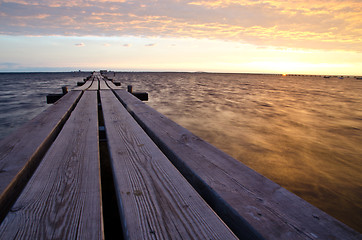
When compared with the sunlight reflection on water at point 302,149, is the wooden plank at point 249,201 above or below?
above

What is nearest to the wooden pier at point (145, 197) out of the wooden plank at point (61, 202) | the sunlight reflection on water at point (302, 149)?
the wooden plank at point (61, 202)

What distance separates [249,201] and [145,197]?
0.55m

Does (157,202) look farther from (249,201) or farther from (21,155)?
(21,155)

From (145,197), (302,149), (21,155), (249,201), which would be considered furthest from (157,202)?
(302,149)

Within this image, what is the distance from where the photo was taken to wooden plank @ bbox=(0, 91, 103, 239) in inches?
34.6

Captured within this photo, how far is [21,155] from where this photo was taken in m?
1.52

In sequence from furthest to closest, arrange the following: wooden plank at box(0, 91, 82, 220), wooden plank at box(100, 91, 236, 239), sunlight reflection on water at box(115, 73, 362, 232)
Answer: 1. sunlight reflection on water at box(115, 73, 362, 232)
2. wooden plank at box(0, 91, 82, 220)
3. wooden plank at box(100, 91, 236, 239)

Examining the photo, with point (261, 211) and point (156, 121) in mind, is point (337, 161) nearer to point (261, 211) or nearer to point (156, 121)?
point (156, 121)

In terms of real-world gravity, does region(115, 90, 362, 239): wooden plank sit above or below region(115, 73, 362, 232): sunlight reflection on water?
above

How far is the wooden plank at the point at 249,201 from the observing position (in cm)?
91

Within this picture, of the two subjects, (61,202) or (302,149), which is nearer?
(61,202)

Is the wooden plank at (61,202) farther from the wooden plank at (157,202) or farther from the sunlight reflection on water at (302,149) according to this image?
the sunlight reflection on water at (302,149)

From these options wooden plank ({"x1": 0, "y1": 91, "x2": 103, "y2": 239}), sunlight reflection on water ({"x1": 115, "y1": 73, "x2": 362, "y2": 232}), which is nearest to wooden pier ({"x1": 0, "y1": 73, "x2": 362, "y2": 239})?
wooden plank ({"x1": 0, "y1": 91, "x2": 103, "y2": 239})

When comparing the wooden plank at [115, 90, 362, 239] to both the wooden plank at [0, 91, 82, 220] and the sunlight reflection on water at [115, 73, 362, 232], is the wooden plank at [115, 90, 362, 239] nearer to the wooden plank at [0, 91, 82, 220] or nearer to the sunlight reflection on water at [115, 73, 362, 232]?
the wooden plank at [0, 91, 82, 220]
